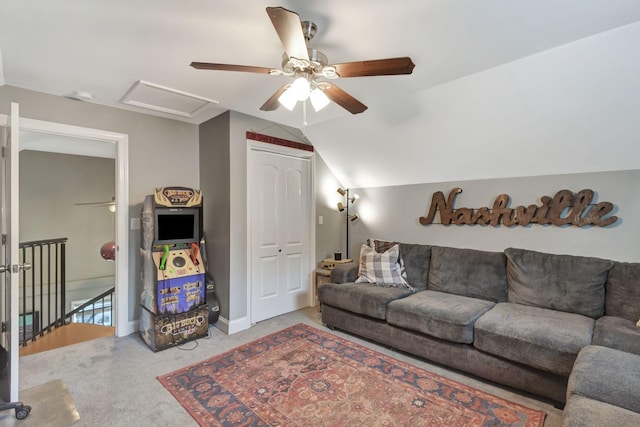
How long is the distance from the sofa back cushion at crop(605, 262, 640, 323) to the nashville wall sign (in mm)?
406

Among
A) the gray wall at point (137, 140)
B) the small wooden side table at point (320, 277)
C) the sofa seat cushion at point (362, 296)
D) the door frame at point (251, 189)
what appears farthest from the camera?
the small wooden side table at point (320, 277)

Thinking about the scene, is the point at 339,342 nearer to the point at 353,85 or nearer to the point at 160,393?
the point at 160,393

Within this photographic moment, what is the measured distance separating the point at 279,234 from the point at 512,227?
105 inches

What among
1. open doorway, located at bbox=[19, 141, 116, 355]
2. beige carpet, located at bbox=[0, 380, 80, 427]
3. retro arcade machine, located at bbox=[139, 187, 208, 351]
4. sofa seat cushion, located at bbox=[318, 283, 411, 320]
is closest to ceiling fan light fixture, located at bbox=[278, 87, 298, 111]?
retro arcade machine, located at bbox=[139, 187, 208, 351]

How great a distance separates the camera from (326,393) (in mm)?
2209

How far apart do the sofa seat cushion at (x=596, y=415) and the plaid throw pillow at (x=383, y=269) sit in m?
1.98

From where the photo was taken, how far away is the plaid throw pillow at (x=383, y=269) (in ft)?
11.1

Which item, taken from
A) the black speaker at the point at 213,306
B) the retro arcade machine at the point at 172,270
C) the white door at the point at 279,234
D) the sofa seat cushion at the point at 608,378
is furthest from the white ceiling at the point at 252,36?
the black speaker at the point at 213,306

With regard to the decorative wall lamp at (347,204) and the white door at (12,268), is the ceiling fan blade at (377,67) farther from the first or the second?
the decorative wall lamp at (347,204)

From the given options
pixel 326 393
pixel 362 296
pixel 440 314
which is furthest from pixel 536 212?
pixel 326 393

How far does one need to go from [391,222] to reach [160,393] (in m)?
3.12

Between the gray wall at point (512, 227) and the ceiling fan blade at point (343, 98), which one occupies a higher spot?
the ceiling fan blade at point (343, 98)

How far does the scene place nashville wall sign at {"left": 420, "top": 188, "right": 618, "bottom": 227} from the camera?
2.65 metres

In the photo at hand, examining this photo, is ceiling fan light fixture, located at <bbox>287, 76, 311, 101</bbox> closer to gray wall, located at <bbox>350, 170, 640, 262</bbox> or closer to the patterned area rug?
the patterned area rug
